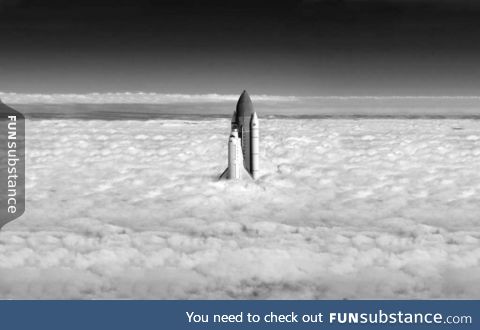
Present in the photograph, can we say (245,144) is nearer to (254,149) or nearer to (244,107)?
(254,149)

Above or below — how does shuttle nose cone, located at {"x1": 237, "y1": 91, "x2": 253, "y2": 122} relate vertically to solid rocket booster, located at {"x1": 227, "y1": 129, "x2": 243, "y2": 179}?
above

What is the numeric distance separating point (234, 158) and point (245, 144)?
1.73m

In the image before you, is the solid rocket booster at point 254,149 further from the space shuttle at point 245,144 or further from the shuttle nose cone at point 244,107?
the shuttle nose cone at point 244,107

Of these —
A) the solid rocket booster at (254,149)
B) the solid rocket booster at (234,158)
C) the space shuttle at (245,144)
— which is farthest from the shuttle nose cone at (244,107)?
the solid rocket booster at (234,158)

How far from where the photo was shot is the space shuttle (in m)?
26.5

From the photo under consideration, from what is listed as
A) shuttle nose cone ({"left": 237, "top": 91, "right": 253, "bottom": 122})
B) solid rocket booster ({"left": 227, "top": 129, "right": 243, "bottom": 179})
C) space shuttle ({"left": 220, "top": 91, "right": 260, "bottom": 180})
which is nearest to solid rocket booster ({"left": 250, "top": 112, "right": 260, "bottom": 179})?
space shuttle ({"left": 220, "top": 91, "right": 260, "bottom": 180})

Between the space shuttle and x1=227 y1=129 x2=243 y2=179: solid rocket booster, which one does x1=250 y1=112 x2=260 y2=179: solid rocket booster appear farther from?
x1=227 y1=129 x2=243 y2=179: solid rocket booster

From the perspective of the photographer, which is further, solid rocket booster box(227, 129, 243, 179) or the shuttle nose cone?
Answer: the shuttle nose cone

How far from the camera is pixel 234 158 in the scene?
26062 millimetres

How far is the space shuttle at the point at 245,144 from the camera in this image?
26531mm

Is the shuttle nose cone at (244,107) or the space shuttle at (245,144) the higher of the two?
the shuttle nose cone at (244,107)

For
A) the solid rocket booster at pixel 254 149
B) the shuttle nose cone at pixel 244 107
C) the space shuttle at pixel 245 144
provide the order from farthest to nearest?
the shuttle nose cone at pixel 244 107
the space shuttle at pixel 245 144
the solid rocket booster at pixel 254 149

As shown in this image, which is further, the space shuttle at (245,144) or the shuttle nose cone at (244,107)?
the shuttle nose cone at (244,107)

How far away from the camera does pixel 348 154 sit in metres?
36.5
